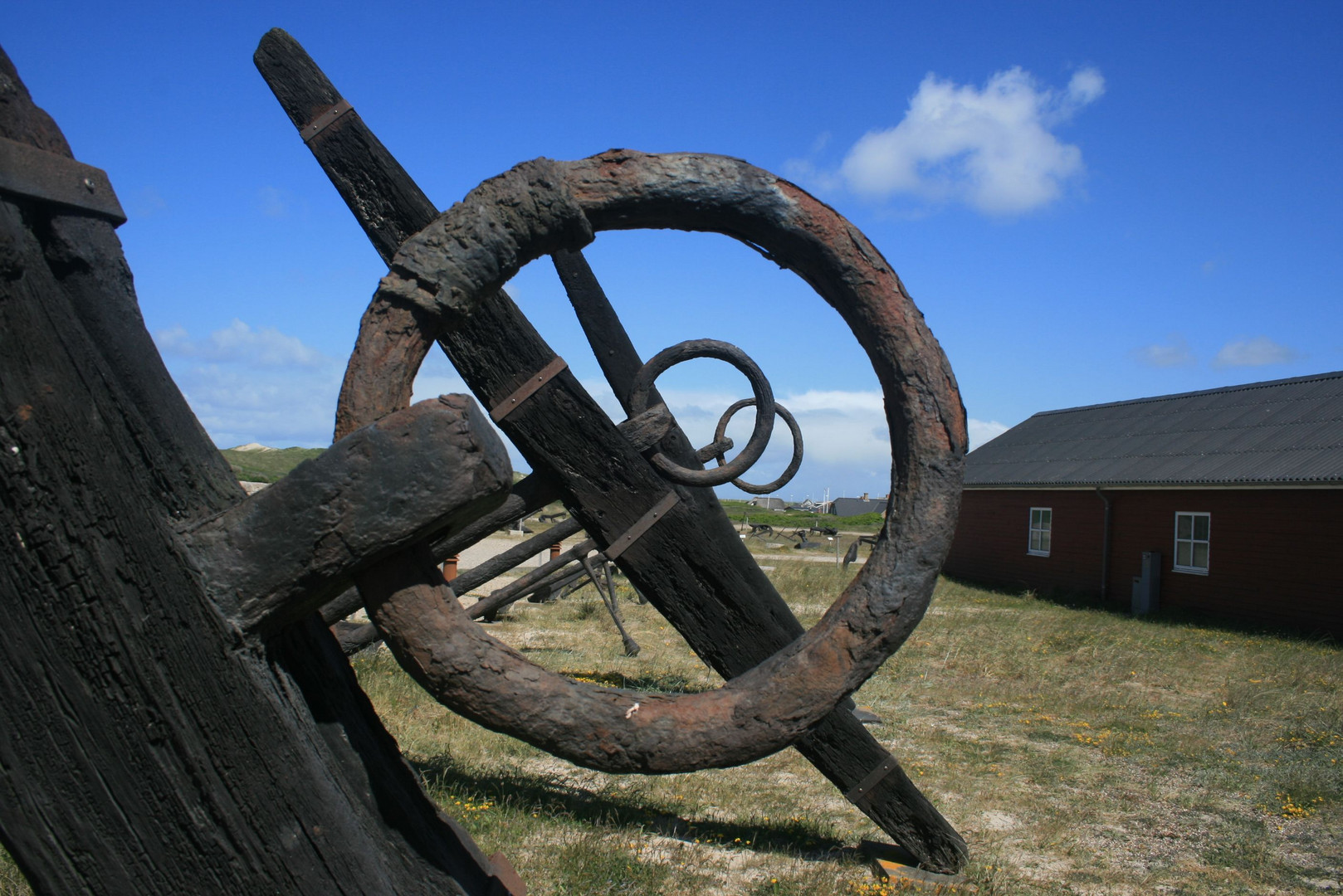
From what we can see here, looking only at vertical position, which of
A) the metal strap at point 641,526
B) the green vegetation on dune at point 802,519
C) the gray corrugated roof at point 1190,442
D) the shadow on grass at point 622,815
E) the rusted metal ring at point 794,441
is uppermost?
the gray corrugated roof at point 1190,442

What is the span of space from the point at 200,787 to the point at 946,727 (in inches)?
285

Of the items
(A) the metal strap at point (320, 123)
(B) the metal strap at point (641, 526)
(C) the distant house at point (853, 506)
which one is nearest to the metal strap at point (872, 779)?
(B) the metal strap at point (641, 526)

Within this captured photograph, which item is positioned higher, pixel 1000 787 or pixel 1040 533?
pixel 1040 533

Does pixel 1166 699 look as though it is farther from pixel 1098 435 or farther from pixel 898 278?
pixel 1098 435

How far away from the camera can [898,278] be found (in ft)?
5.06

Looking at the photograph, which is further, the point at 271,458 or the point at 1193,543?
the point at 271,458

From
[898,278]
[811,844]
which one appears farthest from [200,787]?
[811,844]

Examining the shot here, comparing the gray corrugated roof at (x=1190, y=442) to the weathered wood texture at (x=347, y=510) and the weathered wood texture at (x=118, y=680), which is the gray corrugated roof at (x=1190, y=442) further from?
the weathered wood texture at (x=118, y=680)

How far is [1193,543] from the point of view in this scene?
50.6ft

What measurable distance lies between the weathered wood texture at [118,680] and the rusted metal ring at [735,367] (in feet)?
4.53

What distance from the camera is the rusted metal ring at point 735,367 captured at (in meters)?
2.64

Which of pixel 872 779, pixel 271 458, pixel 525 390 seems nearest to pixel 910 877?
pixel 872 779

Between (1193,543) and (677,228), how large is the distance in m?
16.8

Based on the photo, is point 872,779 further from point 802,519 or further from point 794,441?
point 802,519
